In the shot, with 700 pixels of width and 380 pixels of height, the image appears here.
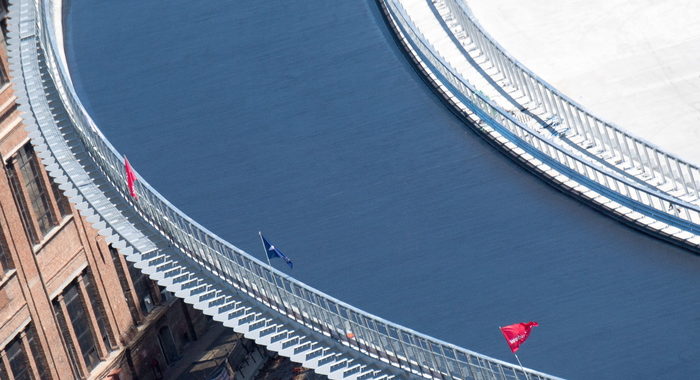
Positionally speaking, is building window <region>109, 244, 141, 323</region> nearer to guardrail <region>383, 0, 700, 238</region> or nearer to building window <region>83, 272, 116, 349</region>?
building window <region>83, 272, 116, 349</region>

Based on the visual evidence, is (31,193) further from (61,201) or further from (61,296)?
(61,296)

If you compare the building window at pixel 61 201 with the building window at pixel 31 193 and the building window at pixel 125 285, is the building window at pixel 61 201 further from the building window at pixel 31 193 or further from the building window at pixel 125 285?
the building window at pixel 125 285

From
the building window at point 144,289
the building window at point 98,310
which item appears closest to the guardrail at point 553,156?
the building window at point 98,310

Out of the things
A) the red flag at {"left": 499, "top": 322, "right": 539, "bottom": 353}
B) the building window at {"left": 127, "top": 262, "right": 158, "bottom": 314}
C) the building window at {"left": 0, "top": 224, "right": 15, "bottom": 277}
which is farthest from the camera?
the building window at {"left": 127, "top": 262, "right": 158, "bottom": 314}

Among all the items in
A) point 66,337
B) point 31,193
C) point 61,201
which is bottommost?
point 66,337

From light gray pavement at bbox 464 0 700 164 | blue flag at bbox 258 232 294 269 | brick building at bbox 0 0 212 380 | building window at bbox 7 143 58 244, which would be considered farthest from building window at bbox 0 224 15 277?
blue flag at bbox 258 232 294 269

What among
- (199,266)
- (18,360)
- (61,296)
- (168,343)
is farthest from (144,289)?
(199,266)

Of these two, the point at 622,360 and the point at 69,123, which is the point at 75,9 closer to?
the point at 69,123
